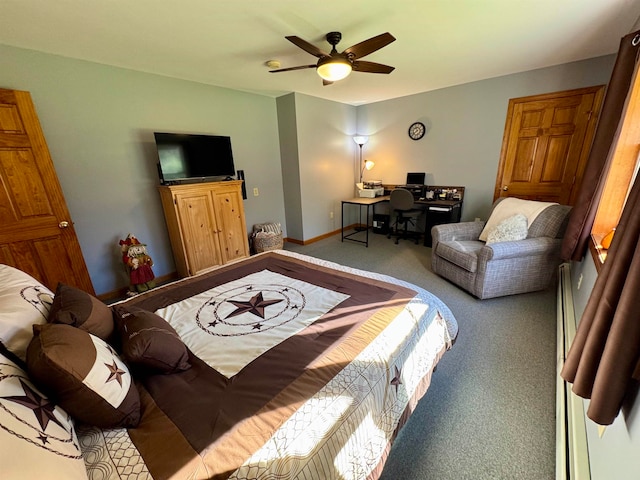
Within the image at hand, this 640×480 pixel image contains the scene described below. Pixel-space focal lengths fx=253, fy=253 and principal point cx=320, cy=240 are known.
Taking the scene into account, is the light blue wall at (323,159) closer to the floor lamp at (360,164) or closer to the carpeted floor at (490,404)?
the floor lamp at (360,164)

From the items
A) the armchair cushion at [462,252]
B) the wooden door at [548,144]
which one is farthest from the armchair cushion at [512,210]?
the wooden door at [548,144]

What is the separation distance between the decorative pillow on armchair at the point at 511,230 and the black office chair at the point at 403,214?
4.99 feet

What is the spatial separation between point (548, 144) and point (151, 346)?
4539mm

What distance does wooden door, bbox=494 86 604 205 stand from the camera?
299 cm

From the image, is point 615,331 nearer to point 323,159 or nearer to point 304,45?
point 304,45

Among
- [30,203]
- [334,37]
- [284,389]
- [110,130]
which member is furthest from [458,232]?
[30,203]

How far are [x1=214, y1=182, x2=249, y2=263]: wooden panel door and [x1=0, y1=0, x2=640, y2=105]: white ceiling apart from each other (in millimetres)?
1335

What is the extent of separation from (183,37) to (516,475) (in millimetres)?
3465

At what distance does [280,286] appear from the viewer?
5.59ft

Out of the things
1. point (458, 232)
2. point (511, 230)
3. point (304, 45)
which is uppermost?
point (304, 45)

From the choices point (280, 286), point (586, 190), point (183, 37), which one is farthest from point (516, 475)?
point (183, 37)

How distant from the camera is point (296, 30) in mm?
1999

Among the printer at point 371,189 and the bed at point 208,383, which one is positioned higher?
the printer at point 371,189

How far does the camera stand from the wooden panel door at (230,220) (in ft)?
10.6
